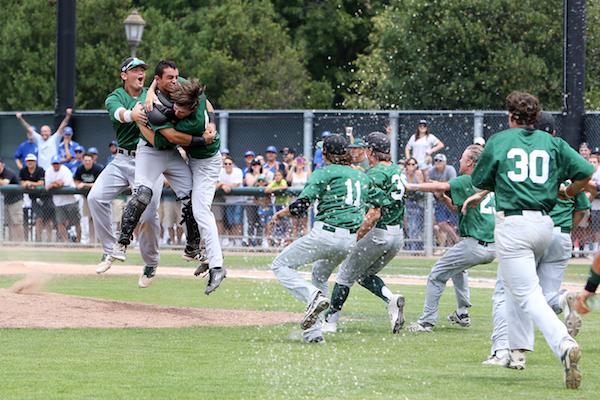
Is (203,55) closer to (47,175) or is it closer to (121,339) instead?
(47,175)

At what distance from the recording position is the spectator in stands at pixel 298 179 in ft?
54.2

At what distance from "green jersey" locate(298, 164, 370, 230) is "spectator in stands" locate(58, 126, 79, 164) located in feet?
39.6

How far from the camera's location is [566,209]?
7.33 meters

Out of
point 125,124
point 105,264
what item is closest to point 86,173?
point 125,124

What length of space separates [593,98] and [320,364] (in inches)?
953

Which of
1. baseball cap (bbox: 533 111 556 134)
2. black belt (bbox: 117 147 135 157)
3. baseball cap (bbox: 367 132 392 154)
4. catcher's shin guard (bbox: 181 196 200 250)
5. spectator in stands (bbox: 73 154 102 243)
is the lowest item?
catcher's shin guard (bbox: 181 196 200 250)

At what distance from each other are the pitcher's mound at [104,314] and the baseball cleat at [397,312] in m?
1.39

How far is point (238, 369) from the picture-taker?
639 centimetres

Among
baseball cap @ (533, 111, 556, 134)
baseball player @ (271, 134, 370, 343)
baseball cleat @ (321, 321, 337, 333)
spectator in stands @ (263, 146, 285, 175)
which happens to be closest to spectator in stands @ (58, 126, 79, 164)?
spectator in stands @ (263, 146, 285, 175)

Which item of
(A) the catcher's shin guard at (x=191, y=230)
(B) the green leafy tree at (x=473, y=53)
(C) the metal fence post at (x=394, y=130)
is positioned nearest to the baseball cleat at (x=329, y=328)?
(A) the catcher's shin guard at (x=191, y=230)

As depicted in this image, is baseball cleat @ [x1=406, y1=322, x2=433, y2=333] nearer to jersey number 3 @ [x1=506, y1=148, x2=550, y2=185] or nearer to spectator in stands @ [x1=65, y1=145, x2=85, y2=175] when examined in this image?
jersey number 3 @ [x1=506, y1=148, x2=550, y2=185]

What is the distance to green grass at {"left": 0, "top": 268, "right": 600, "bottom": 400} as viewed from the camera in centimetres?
561

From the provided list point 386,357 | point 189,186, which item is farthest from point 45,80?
point 386,357

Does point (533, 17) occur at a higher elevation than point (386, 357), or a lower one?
higher
